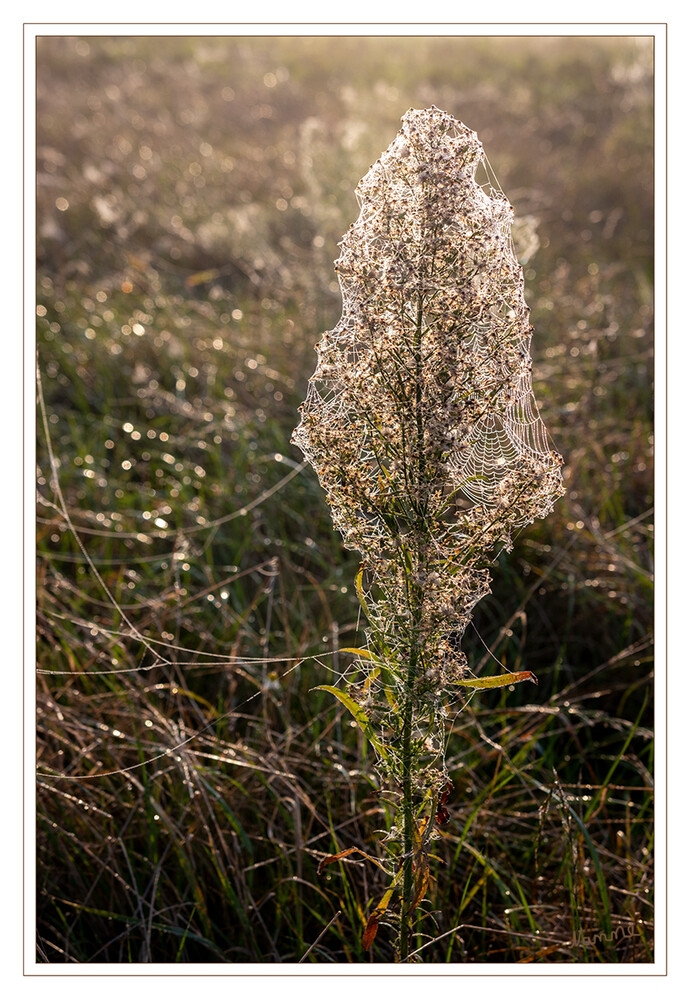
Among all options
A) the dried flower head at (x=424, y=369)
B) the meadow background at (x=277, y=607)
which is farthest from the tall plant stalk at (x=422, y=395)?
the meadow background at (x=277, y=607)

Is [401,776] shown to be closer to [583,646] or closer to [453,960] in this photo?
[453,960]

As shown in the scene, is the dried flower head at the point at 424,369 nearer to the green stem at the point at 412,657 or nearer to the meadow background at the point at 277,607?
the green stem at the point at 412,657

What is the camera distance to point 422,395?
135cm

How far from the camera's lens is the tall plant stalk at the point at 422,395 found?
133 centimetres

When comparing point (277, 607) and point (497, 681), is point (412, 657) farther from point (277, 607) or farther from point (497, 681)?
point (277, 607)

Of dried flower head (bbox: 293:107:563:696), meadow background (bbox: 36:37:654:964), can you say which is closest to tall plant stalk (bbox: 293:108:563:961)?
dried flower head (bbox: 293:107:563:696)

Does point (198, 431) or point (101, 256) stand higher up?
point (101, 256)

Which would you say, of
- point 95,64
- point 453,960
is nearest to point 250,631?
point 453,960

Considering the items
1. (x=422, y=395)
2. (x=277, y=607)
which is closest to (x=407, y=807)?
(x=422, y=395)

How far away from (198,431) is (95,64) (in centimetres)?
916

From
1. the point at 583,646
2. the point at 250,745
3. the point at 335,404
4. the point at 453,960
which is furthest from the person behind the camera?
the point at 583,646

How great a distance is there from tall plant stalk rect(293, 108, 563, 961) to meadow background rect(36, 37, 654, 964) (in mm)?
427

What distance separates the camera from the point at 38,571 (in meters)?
3.24

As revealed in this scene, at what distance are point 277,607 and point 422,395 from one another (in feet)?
6.40
